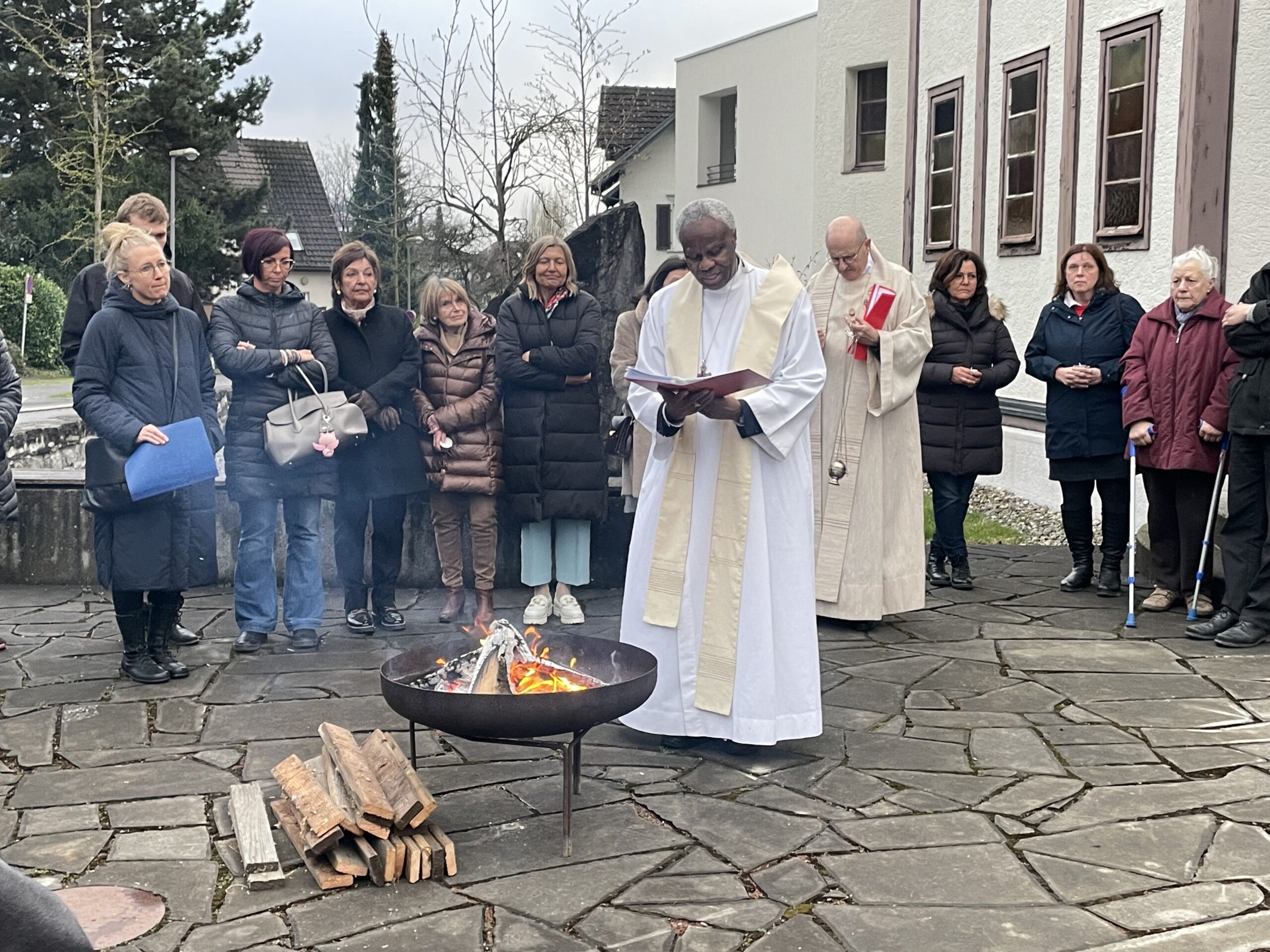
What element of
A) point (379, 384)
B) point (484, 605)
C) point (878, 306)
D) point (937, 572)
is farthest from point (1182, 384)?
point (379, 384)

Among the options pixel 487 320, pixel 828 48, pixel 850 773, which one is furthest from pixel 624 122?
pixel 850 773

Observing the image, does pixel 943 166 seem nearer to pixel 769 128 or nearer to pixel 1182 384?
pixel 1182 384

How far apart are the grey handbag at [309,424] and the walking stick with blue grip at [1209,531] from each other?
4672 millimetres

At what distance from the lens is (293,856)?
15.0ft

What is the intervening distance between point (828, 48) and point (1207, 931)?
17941mm

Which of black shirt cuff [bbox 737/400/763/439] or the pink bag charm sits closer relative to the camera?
black shirt cuff [bbox 737/400/763/439]

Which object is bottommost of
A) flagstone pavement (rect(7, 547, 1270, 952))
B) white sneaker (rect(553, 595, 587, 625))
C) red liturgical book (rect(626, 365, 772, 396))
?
flagstone pavement (rect(7, 547, 1270, 952))

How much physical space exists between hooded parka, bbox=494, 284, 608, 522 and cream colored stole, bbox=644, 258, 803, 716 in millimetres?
2130

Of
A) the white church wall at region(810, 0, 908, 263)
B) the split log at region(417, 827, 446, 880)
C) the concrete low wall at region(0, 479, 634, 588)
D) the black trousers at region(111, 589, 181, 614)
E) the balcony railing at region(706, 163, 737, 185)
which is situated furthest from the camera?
the balcony railing at region(706, 163, 737, 185)

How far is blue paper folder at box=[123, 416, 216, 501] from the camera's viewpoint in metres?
6.32

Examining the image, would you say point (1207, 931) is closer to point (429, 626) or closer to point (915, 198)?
point (429, 626)

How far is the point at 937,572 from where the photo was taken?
9172 millimetres

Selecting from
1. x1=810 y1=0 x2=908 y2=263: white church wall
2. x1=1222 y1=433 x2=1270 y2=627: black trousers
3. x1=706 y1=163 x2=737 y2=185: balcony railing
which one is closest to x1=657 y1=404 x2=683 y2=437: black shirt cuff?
x1=1222 y1=433 x2=1270 y2=627: black trousers

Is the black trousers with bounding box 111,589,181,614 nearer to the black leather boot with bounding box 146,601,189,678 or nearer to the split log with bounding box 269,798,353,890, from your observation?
the black leather boot with bounding box 146,601,189,678
